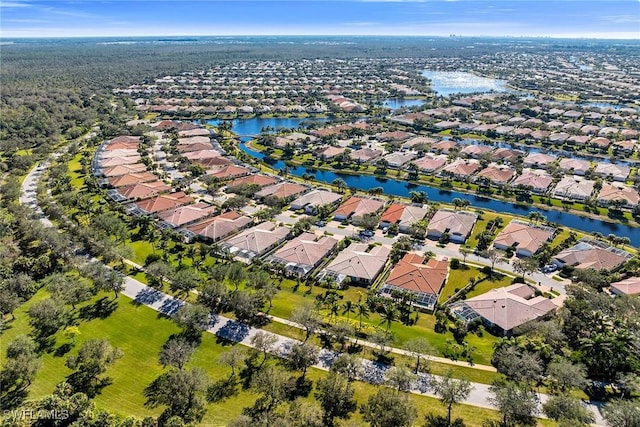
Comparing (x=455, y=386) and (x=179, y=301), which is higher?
(x=455, y=386)

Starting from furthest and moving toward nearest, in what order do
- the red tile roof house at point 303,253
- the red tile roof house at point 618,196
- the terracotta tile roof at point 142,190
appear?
the terracotta tile roof at point 142,190
the red tile roof house at point 618,196
the red tile roof house at point 303,253

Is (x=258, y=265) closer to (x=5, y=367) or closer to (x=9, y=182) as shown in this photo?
(x=5, y=367)

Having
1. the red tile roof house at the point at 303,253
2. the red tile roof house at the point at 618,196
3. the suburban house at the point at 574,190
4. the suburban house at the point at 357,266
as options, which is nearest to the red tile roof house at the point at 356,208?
the red tile roof house at the point at 303,253

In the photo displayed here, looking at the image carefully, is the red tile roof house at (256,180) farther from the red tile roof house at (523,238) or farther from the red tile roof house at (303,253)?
the red tile roof house at (523,238)

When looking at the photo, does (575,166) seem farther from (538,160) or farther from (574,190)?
(574,190)

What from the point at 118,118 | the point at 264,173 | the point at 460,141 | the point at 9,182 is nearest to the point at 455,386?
the point at 264,173

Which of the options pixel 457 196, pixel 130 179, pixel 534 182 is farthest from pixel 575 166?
pixel 130 179
